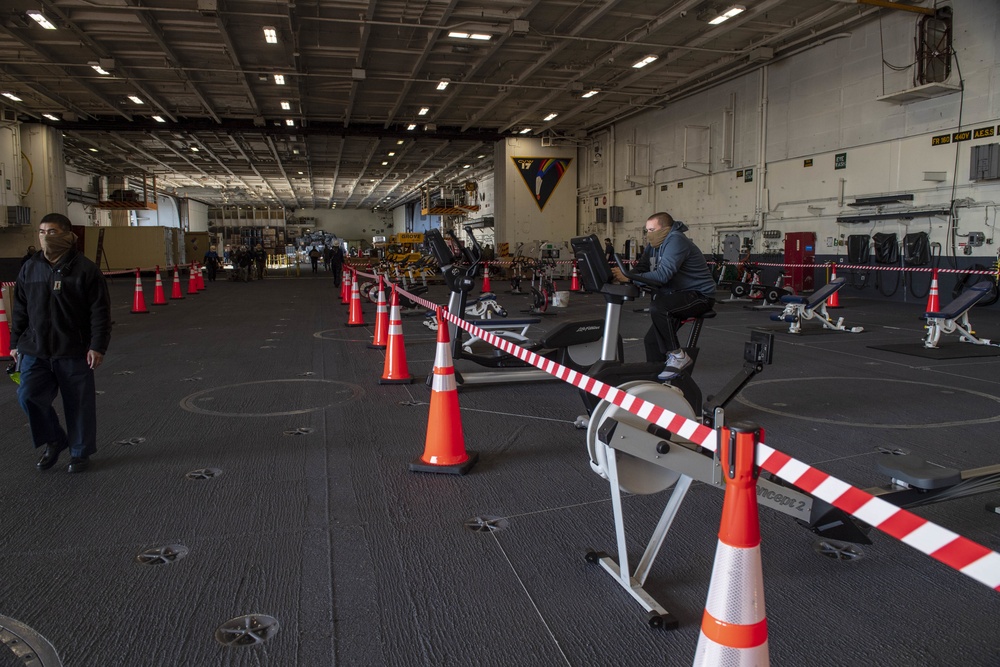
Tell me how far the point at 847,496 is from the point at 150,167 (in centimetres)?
4646

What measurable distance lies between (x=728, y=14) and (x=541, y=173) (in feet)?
Answer: 51.9

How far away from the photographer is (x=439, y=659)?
92.2 inches

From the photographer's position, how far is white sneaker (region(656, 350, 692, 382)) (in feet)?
Result: 16.6

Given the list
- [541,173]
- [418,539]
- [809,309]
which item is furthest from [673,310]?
[541,173]

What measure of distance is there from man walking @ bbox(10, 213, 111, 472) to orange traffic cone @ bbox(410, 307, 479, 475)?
214 centimetres

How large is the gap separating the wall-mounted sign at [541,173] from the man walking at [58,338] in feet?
90.9

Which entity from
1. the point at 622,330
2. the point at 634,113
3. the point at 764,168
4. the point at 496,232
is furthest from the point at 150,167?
the point at 622,330

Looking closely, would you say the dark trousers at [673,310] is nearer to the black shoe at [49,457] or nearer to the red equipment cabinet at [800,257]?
the black shoe at [49,457]

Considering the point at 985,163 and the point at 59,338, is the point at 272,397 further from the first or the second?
the point at 985,163

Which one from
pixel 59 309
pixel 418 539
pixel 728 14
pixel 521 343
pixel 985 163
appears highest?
pixel 728 14

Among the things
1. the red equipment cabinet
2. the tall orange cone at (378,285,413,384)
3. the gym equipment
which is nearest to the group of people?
the tall orange cone at (378,285,413,384)

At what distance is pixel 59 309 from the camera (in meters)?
4.20

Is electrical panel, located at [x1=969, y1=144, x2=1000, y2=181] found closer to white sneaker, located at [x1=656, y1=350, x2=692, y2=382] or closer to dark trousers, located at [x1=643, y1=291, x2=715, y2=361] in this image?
dark trousers, located at [x1=643, y1=291, x2=715, y2=361]

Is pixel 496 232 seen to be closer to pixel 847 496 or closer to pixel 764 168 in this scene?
pixel 764 168
